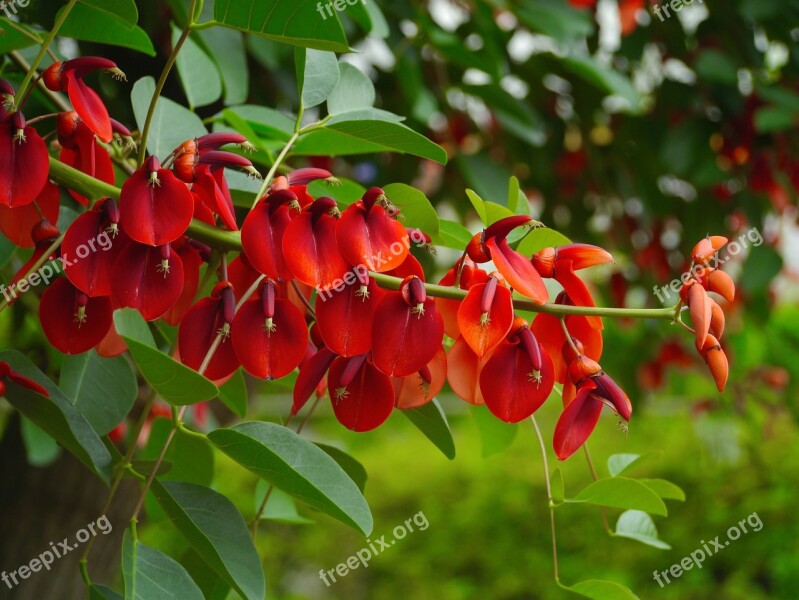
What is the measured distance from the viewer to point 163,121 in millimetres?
688

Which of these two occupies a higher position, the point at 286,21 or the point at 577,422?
the point at 286,21

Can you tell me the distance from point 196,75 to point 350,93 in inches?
7.6

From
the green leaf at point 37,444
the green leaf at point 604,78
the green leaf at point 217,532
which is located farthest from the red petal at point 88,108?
the green leaf at point 604,78

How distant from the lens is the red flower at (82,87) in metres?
0.51

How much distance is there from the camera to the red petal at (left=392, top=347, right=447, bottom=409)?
1.66ft

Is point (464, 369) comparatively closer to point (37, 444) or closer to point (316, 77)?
point (316, 77)

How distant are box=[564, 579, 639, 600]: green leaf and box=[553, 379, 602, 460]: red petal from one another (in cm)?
11

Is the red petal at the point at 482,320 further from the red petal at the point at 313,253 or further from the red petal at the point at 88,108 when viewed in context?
the red petal at the point at 88,108

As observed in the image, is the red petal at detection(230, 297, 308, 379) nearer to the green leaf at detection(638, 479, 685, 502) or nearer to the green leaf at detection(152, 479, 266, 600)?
the green leaf at detection(152, 479, 266, 600)

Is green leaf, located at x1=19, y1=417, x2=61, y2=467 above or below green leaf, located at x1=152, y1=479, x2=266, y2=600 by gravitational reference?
below

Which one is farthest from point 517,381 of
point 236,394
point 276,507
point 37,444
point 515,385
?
point 37,444

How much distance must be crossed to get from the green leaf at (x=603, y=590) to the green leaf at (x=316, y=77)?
0.37m

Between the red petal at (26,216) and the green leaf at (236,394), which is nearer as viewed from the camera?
the red petal at (26,216)

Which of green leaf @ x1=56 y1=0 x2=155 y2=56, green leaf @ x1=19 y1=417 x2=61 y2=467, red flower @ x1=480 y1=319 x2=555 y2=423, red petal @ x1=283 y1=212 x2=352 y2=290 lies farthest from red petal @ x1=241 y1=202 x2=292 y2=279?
green leaf @ x1=19 y1=417 x2=61 y2=467
